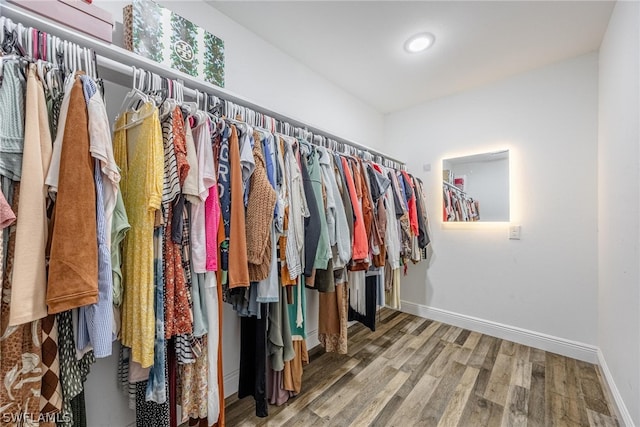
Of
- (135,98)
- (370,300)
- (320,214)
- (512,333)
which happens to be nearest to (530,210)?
(512,333)

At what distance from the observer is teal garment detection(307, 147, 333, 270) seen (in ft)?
4.67

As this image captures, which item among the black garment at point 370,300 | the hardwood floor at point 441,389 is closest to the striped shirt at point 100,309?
the hardwood floor at point 441,389

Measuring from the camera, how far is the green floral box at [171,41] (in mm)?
1140

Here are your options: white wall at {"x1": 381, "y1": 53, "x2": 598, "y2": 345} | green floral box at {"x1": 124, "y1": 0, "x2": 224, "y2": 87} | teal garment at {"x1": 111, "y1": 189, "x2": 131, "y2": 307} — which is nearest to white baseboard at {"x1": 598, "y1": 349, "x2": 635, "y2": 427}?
white wall at {"x1": 381, "y1": 53, "x2": 598, "y2": 345}

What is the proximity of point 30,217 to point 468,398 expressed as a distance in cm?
229

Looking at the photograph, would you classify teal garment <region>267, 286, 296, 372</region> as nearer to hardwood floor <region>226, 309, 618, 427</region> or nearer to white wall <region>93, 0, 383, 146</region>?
hardwood floor <region>226, 309, 618, 427</region>

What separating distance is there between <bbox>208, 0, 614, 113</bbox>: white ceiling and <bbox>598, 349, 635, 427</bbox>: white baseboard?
2.35m

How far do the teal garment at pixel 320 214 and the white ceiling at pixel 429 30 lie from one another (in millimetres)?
1013

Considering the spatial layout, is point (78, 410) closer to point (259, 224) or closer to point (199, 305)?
point (199, 305)

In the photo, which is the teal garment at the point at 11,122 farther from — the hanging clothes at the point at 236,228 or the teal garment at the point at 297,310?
the teal garment at the point at 297,310

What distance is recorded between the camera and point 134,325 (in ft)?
2.96

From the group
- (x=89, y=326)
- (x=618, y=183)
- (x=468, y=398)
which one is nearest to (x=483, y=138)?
(x=618, y=183)

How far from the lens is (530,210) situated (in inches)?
94.1

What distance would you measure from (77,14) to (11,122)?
1.65 ft
